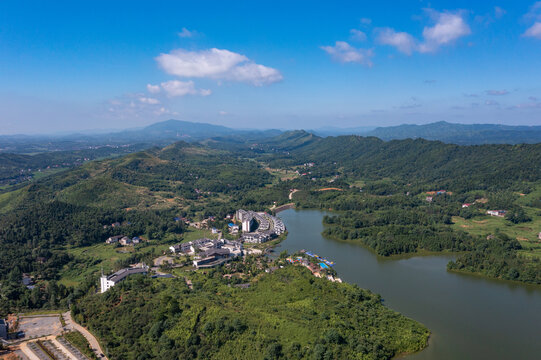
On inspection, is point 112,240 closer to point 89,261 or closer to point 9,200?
point 89,261

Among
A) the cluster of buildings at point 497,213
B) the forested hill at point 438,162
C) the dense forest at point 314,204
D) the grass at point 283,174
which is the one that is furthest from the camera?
the grass at point 283,174

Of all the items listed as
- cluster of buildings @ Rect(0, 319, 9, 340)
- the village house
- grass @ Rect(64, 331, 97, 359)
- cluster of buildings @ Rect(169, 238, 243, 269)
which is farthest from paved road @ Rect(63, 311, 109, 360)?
the village house

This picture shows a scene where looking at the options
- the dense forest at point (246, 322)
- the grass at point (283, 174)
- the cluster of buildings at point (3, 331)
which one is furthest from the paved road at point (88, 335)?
the grass at point (283, 174)

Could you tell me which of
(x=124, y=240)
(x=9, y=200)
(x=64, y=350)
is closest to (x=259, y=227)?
(x=124, y=240)

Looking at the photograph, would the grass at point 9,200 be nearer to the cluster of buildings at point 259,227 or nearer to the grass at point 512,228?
the cluster of buildings at point 259,227

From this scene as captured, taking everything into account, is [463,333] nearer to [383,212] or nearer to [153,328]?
[153,328]

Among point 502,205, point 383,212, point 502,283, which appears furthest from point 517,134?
point 502,283

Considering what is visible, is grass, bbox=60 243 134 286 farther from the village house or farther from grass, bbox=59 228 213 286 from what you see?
the village house
